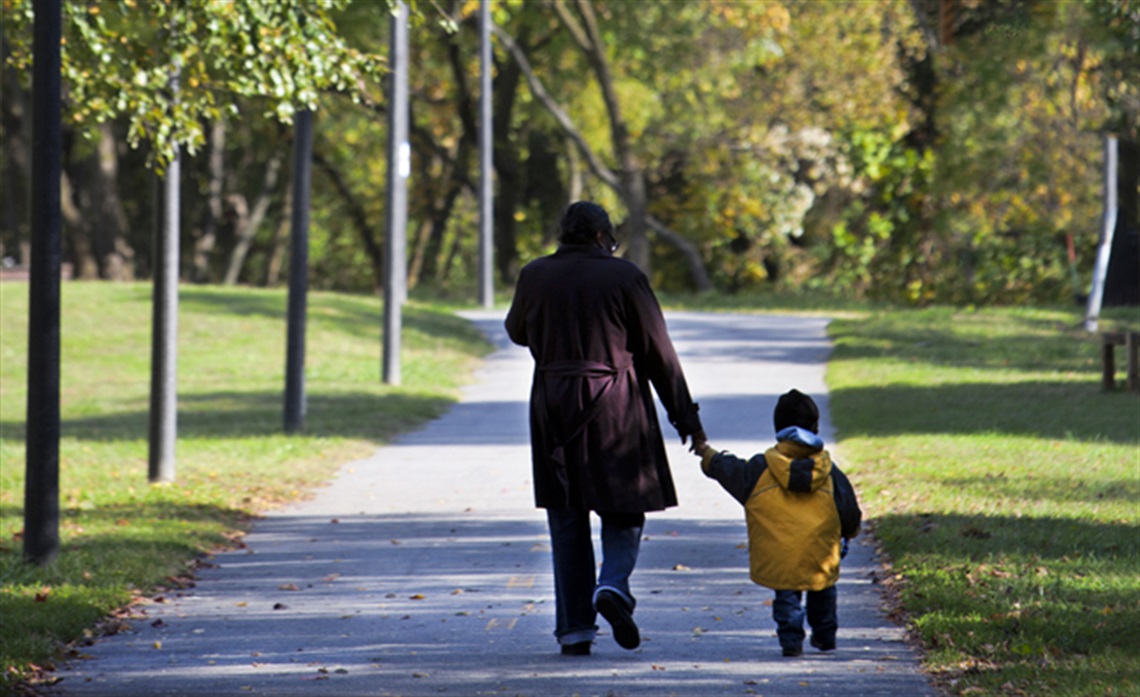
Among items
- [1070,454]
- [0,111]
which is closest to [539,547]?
[1070,454]

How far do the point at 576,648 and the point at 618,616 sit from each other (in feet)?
1.47

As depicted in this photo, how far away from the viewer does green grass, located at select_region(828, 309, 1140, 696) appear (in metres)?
6.77

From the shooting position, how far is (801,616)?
6887mm

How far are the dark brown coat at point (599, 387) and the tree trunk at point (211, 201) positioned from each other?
35.9m

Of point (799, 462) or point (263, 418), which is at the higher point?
point (799, 462)

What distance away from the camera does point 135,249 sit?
51156mm

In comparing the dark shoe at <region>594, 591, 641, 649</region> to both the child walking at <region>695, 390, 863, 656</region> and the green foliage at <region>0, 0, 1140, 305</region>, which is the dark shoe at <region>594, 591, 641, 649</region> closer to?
the child walking at <region>695, 390, 863, 656</region>

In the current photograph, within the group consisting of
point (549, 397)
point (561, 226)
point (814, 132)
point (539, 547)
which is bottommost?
point (539, 547)

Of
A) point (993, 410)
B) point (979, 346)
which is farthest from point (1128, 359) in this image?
point (979, 346)

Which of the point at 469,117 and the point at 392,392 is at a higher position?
the point at 469,117

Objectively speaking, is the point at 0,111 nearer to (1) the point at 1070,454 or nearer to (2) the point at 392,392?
(2) the point at 392,392

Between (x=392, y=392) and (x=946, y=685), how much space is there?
1317cm

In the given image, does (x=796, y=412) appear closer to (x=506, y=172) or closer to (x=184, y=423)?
(x=184, y=423)

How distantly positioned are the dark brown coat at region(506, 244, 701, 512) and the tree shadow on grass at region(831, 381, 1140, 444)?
750cm
